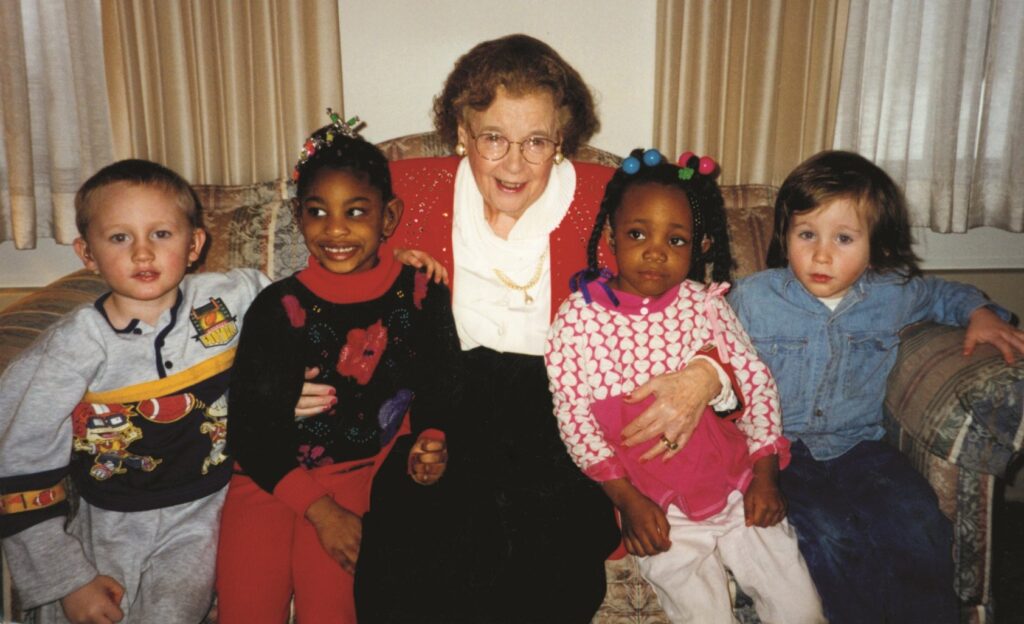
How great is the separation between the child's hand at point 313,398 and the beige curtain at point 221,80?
1.47 metres

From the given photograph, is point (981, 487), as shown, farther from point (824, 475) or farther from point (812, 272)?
point (812, 272)

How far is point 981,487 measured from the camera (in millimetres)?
1497

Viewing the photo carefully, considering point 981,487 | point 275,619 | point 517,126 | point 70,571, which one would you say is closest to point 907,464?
point 981,487

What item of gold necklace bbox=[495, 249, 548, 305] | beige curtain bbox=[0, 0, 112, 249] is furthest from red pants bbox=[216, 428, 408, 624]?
beige curtain bbox=[0, 0, 112, 249]

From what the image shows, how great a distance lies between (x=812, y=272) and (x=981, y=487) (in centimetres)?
65

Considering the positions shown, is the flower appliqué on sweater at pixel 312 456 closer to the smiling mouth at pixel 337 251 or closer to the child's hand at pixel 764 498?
the smiling mouth at pixel 337 251

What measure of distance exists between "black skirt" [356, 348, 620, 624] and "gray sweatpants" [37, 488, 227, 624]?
40cm

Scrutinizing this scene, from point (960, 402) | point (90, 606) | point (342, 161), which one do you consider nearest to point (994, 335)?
point (960, 402)

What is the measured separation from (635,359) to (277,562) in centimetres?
96

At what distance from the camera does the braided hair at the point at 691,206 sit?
1617 millimetres

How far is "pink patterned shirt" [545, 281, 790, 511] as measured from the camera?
155cm

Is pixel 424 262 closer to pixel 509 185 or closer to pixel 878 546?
pixel 509 185

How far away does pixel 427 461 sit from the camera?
1.46 meters

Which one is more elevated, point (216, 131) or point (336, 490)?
point (216, 131)
